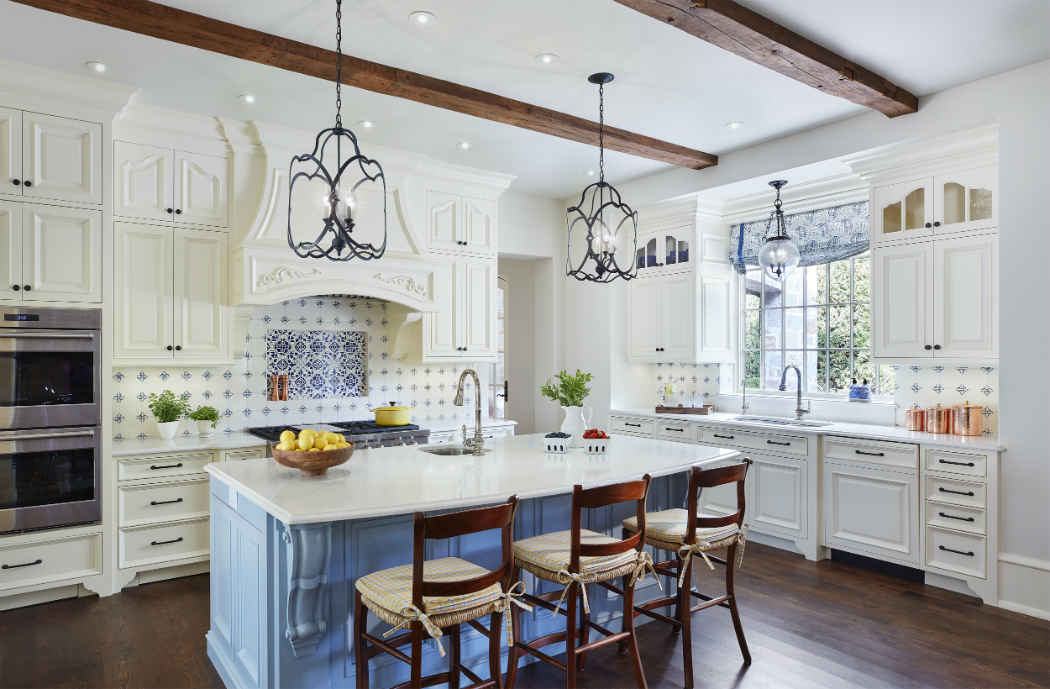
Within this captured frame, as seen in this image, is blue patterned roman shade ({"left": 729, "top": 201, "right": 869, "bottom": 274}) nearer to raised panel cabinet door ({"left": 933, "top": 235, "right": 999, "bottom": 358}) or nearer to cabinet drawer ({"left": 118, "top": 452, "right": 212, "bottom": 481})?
raised panel cabinet door ({"left": 933, "top": 235, "right": 999, "bottom": 358})

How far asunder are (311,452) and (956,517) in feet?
12.3

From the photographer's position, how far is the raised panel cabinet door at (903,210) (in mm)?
4332

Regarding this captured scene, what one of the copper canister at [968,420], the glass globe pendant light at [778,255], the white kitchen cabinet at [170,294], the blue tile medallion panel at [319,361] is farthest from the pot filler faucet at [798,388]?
the white kitchen cabinet at [170,294]

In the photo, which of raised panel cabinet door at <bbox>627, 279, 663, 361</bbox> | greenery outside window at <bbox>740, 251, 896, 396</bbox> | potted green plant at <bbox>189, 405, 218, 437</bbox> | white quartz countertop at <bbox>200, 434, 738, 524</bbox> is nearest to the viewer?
white quartz countertop at <bbox>200, 434, 738, 524</bbox>

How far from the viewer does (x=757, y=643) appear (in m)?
3.28

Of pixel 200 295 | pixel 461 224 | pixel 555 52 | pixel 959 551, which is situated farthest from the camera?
pixel 461 224

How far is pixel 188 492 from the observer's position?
4234 mm

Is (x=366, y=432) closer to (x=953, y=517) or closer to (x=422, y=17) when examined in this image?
(x=422, y=17)

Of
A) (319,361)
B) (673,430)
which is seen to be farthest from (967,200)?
(319,361)

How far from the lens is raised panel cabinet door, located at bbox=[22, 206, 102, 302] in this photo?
374 cm

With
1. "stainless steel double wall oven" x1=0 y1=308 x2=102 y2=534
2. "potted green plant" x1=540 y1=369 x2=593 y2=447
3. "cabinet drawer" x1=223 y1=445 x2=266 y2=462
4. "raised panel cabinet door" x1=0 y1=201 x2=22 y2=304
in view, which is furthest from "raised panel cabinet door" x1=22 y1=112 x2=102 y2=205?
"potted green plant" x1=540 y1=369 x2=593 y2=447

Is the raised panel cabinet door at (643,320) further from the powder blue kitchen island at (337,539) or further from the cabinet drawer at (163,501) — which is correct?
the cabinet drawer at (163,501)

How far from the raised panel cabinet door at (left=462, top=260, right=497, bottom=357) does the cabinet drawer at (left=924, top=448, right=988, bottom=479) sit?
3.36 m

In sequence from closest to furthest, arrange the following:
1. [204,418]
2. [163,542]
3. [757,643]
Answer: [757,643]
[163,542]
[204,418]
